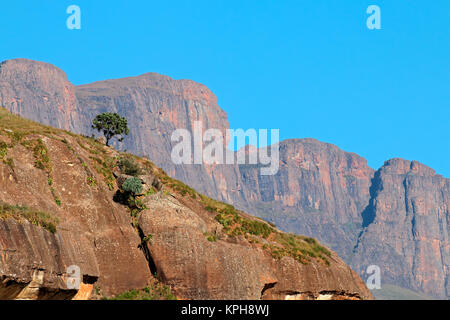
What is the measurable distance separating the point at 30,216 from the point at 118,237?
33.2 ft

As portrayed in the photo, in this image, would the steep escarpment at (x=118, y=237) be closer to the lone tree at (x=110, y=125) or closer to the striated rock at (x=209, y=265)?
the striated rock at (x=209, y=265)

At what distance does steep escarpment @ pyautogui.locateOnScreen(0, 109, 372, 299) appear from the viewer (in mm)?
44594

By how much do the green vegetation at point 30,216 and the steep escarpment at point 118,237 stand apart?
0.29 ft

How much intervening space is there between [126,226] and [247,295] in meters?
11.3

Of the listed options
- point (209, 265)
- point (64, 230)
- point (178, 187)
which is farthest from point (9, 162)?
point (178, 187)

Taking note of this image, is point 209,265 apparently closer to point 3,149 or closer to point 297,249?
point 297,249

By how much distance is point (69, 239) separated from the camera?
157 ft

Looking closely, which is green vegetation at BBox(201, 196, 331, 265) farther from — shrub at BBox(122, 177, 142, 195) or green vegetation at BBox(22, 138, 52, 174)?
green vegetation at BBox(22, 138, 52, 174)

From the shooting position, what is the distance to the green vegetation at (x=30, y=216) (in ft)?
138

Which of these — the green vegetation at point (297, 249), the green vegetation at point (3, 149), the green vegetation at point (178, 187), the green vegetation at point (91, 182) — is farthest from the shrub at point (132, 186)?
the green vegetation at point (297, 249)

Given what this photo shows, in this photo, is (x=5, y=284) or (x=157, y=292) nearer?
(x=5, y=284)

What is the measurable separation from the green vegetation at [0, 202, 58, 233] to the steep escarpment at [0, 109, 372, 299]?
0.29 feet
